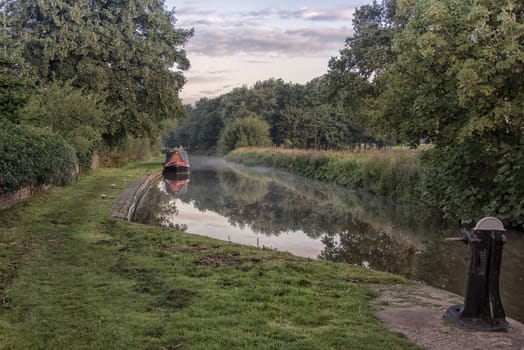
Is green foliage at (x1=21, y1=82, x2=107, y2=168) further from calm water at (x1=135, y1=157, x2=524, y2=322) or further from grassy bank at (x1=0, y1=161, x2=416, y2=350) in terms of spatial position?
grassy bank at (x1=0, y1=161, x2=416, y2=350)

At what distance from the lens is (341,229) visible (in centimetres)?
1410

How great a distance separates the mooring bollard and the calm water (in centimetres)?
201

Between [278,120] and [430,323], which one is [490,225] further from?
[278,120]

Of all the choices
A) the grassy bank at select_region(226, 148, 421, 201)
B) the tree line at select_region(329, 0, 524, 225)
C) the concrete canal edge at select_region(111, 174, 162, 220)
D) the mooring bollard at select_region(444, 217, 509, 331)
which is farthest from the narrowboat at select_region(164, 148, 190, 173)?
the mooring bollard at select_region(444, 217, 509, 331)

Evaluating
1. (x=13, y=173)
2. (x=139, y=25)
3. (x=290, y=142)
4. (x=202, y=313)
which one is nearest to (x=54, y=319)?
(x=202, y=313)

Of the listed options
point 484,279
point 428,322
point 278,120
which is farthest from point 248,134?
point 484,279

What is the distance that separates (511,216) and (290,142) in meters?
62.9

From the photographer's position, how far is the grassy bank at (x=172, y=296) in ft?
14.7

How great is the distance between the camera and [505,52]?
1045cm

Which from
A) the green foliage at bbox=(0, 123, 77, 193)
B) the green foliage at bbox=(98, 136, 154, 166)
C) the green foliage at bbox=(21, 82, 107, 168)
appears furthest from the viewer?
the green foliage at bbox=(98, 136, 154, 166)

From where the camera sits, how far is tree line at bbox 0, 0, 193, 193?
22.4 meters

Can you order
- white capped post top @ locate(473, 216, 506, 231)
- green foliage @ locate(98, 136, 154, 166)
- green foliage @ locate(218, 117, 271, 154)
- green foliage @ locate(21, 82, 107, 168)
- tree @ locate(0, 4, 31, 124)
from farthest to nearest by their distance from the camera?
1. green foliage @ locate(218, 117, 271, 154)
2. green foliage @ locate(98, 136, 154, 166)
3. green foliage @ locate(21, 82, 107, 168)
4. tree @ locate(0, 4, 31, 124)
5. white capped post top @ locate(473, 216, 506, 231)

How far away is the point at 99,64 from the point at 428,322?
2740 centimetres

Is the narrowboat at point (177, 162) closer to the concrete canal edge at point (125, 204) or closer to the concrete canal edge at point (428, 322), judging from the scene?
the concrete canal edge at point (125, 204)
